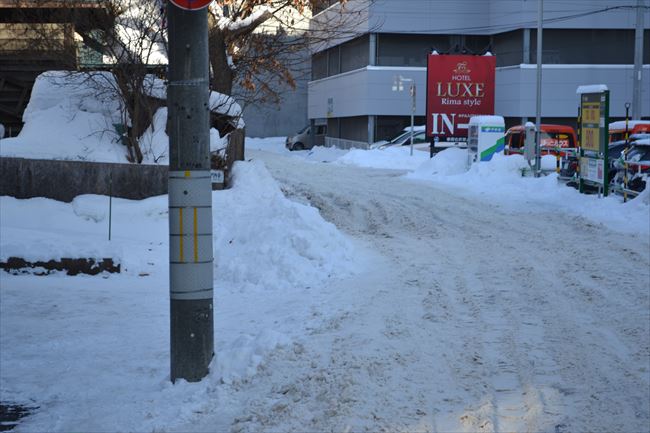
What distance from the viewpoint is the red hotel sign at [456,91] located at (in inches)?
1446

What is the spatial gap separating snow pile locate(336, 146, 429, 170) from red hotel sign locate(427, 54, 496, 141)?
1323 millimetres

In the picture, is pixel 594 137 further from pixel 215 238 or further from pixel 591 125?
pixel 215 238

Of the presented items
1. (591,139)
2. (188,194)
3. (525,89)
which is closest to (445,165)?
(591,139)

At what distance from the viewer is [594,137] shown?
64.1ft

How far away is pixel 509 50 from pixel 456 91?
13.4 meters

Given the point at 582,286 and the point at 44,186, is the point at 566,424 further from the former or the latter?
the point at 44,186

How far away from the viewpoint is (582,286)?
9.95m

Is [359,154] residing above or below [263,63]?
below

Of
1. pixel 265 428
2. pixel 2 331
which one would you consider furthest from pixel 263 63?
pixel 265 428

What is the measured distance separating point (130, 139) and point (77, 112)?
1722mm

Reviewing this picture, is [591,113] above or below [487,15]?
below

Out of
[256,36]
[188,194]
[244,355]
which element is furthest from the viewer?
[256,36]

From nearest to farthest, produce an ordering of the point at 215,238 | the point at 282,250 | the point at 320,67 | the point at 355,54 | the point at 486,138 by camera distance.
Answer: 1. the point at 282,250
2. the point at 215,238
3. the point at 486,138
4. the point at 355,54
5. the point at 320,67

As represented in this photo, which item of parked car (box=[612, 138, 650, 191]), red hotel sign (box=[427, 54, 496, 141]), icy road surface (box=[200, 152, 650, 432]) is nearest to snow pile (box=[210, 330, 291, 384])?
icy road surface (box=[200, 152, 650, 432])
